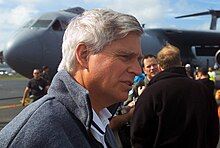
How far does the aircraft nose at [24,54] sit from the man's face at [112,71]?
13.3m

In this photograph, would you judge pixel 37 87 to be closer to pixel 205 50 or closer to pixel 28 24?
pixel 28 24

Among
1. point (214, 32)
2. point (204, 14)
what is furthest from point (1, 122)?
point (204, 14)

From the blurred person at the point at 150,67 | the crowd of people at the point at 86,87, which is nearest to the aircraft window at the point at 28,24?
Result: the blurred person at the point at 150,67

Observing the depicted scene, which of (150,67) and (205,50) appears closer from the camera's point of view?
(150,67)

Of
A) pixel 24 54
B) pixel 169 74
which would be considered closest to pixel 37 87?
pixel 24 54

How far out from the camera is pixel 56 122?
4.76 feet

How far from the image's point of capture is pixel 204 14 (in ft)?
118

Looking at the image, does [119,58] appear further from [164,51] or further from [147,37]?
[147,37]

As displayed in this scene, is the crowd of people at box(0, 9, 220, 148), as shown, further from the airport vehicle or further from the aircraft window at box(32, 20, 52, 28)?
the aircraft window at box(32, 20, 52, 28)

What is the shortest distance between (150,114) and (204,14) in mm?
33683

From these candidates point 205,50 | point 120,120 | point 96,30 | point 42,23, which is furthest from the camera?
point 205,50

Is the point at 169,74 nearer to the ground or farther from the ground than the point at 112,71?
nearer to the ground

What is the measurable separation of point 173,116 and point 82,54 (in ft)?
6.07

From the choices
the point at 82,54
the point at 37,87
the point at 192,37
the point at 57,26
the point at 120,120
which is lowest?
the point at 192,37
